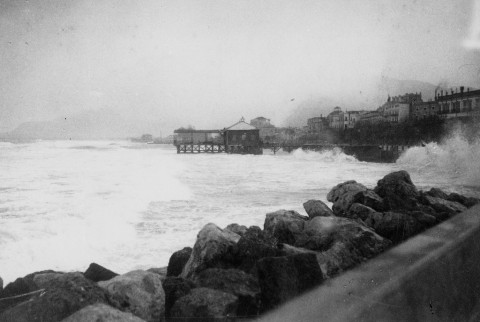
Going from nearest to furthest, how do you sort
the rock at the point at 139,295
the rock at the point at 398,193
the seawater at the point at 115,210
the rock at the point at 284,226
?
the rock at the point at 139,295 < the rock at the point at 284,226 < the seawater at the point at 115,210 < the rock at the point at 398,193

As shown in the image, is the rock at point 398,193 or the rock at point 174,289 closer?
the rock at point 174,289

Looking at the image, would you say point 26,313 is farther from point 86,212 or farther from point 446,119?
point 446,119

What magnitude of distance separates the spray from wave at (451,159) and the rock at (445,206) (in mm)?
9539

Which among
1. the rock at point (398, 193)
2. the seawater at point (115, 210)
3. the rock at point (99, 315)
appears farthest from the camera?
the rock at point (398, 193)

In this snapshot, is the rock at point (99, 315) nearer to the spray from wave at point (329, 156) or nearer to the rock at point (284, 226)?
the rock at point (284, 226)

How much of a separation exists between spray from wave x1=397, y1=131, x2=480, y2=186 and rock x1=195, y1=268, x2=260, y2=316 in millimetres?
14817

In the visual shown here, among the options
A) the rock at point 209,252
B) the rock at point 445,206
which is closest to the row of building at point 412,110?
the rock at point 445,206

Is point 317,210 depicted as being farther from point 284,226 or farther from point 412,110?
point 412,110

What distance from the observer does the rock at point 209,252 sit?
318 cm

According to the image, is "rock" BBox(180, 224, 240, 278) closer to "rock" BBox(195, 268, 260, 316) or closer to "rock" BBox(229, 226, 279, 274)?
"rock" BBox(229, 226, 279, 274)

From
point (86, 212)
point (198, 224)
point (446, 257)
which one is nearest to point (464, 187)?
point (198, 224)

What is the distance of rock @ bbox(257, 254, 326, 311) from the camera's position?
2455 mm

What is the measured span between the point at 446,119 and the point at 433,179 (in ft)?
37.1

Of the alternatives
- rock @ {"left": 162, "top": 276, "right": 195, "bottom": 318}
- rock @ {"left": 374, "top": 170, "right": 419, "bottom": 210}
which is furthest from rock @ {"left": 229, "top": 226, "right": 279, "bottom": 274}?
rock @ {"left": 374, "top": 170, "right": 419, "bottom": 210}
